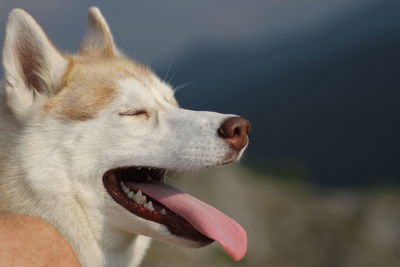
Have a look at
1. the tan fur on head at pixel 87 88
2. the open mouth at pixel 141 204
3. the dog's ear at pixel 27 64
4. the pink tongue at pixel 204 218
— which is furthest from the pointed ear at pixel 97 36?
the pink tongue at pixel 204 218

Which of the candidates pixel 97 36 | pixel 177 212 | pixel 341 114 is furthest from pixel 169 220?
pixel 341 114

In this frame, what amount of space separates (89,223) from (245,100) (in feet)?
597

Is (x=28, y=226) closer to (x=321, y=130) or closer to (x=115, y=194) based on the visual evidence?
(x=115, y=194)

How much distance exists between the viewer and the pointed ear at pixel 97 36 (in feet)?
17.7

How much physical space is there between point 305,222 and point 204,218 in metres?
16.1

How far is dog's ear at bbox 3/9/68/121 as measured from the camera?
13.8 ft

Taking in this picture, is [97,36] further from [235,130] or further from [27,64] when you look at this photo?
[235,130]

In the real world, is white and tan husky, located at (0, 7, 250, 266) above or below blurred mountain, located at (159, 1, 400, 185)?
above

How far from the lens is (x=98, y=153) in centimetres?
419

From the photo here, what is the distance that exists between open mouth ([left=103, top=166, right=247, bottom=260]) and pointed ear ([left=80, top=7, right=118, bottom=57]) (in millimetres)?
1455

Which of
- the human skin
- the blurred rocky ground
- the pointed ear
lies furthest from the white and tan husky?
the blurred rocky ground

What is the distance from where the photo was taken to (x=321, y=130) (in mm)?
110625

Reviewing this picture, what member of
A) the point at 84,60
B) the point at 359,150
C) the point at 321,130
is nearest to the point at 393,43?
the point at 321,130

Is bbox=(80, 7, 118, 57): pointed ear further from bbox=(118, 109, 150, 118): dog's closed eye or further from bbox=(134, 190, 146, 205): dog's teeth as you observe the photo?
bbox=(134, 190, 146, 205): dog's teeth
